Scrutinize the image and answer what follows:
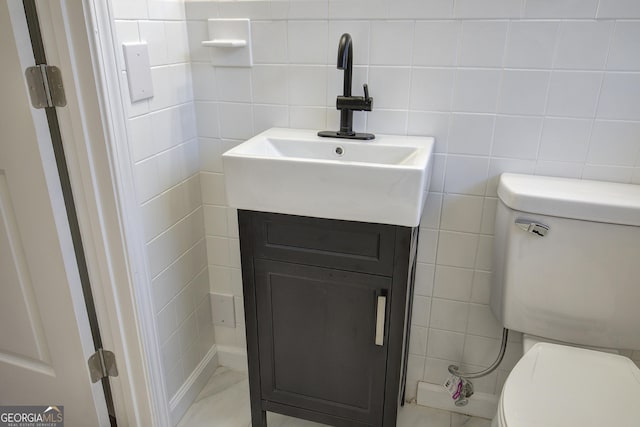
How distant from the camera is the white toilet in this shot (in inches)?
38.5

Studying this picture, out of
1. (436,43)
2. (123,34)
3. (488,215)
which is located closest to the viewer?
(123,34)

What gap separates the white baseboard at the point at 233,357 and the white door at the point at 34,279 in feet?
1.56

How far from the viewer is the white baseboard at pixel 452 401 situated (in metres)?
1.53

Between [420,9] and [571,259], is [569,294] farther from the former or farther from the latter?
[420,9]

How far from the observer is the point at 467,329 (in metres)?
1.46

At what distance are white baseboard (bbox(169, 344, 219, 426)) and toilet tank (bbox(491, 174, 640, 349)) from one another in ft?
3.57

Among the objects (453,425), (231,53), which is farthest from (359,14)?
(453,425)

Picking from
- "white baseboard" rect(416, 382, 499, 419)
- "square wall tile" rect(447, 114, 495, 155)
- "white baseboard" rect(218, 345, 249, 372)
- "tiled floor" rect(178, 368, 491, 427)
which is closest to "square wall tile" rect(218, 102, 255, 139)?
"square wall tile" rect(447, 114, 495, 155)

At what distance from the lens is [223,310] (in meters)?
1.69

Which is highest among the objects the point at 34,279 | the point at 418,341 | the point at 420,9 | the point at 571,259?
the point at 420,9

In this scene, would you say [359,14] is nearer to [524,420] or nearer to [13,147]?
[13,147]

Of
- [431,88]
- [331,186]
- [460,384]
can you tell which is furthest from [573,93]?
[460,384]

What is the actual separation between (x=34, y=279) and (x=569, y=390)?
54.3 inches

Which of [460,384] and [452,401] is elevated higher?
[460,384]
